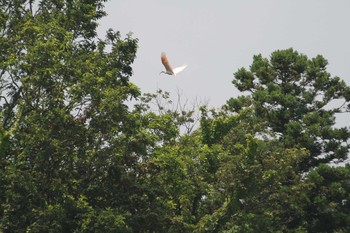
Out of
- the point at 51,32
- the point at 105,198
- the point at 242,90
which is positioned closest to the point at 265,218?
the point at 105,198

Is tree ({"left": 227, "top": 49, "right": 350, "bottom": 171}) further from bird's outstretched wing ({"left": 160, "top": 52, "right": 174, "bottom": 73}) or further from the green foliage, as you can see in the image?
bird's outstretched wing ({"left": 160, "top": 52, "right": 174, "bottom": 73})

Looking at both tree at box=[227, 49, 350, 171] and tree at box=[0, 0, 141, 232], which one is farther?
tree at box=[227, 49, 350, 171]

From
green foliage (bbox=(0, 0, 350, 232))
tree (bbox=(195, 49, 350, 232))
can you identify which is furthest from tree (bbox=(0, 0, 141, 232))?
tree (bbox=(195, 49, 350, 232))

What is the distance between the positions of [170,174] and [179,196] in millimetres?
1184

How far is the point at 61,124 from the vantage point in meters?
16.8

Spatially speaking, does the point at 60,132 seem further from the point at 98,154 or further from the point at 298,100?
the point at 298,100

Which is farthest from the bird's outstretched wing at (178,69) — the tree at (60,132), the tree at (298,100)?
the tree at (298,100)

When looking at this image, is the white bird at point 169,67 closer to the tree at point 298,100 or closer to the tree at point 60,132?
Result: the tree at point 60,132

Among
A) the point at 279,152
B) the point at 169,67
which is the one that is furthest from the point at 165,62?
the point at 279,152

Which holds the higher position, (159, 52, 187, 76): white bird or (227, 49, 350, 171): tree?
(227, 49, 350, 171): tree

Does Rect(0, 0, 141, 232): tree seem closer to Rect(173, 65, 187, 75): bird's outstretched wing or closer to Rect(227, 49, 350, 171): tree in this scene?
Rect(173, 65, 187, 75): bird's outstretched wing

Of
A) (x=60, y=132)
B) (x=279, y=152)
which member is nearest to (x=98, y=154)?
(x=60, y=132)

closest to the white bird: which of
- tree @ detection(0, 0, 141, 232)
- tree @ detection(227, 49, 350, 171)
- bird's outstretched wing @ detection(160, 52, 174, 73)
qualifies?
bird's outstretched wing @ detection(160, 52, 174, 73)

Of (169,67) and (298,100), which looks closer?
(169,67)
